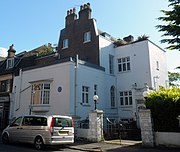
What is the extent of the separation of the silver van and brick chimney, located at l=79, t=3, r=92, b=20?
1768 centimetres

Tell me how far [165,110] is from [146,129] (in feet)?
5.47

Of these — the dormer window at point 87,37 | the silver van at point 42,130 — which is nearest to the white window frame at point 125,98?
the dormer window at point 87,37

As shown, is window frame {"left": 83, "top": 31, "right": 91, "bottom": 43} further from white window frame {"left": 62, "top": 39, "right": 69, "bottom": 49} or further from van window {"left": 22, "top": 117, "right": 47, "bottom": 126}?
van window {"left": 22, "top": 117, "right": 47, "bottom": 126}

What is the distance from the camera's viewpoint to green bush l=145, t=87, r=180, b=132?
1209cm

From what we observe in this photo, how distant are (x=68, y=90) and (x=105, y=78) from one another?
6.38 metres

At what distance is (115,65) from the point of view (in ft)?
83.3

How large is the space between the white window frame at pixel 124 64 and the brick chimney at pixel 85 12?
7.09 meters

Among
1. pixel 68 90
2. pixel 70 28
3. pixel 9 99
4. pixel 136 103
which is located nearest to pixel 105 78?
pixel 136 103

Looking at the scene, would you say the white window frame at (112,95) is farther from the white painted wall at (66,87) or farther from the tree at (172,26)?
the tree at (172,26)

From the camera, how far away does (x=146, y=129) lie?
12.1 meters

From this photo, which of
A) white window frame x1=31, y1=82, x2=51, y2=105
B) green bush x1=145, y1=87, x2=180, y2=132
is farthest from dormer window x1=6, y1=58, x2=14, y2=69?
green bush x1=145, y1=87, x2=180, y2=132

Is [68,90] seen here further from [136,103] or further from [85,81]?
[136,103]

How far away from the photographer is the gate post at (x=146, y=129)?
11.9m

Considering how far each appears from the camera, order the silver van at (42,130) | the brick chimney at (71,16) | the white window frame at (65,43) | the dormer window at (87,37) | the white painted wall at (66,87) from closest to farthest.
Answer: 1. the silver van at (42,130)
2. the white painted wall at (66,87)
3. the dormer window at (87,37)
4. the brick chimney at (71,16)
5. the white window frame at (65,43)
